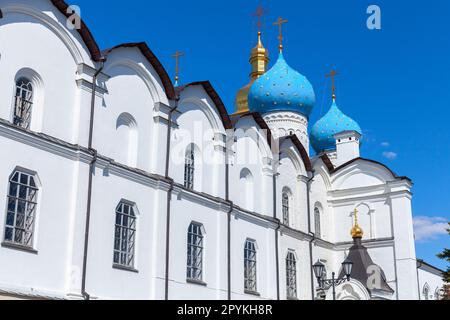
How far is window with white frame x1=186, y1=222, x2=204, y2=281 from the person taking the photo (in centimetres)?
1905

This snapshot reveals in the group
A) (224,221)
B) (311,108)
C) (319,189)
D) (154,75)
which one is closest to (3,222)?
(154,75)

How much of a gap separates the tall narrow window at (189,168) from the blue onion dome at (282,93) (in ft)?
37.3

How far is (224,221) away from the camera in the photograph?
67.7 ft

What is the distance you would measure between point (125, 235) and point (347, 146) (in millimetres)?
15967

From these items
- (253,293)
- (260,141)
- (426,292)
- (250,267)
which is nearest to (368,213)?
(426,292)

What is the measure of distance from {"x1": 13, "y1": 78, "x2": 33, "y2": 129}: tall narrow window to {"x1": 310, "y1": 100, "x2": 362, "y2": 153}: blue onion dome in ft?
72.2

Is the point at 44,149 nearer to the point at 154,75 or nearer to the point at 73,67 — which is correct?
the point at 73,67

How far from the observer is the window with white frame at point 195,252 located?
19047mm

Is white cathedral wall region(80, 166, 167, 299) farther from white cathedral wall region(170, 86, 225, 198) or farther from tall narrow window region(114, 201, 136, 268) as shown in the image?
white cathedral wall region(170, 86, 225, 198)

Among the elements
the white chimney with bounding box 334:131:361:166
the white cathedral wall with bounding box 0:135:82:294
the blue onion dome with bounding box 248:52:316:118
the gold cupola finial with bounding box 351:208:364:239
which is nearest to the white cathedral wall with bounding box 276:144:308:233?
the gold cupola finial with bounding box 351:208:364:239

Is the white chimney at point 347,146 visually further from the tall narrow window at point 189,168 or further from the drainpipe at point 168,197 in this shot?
the drainpipe at point 168,197

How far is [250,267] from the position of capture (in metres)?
21.7

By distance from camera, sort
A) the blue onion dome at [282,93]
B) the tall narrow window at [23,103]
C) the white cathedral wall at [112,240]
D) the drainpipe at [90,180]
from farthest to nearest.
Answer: the blue onion dome at [282,93] → the white cathedral wall at [112,240] → the drainpipe at [90,180] → the tall narrow window at [23,103]

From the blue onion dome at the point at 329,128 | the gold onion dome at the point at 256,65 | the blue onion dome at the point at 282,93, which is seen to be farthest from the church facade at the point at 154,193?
the gold onion dome at the point at 256,65
